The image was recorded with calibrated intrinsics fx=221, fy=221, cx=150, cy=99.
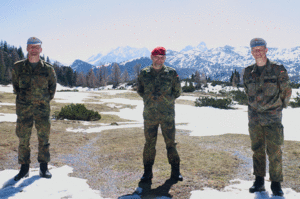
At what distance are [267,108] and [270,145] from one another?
0.52 m

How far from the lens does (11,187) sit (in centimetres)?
340

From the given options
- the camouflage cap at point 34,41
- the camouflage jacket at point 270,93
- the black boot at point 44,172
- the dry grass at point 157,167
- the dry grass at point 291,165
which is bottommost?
the dry grass at point 157,167

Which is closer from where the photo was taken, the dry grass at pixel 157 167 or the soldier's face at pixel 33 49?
the dry grass at pixel 157 167

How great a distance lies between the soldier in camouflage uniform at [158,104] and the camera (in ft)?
11.7

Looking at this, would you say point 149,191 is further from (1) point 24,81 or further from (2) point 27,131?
(1) point 24,81

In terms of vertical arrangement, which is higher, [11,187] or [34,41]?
[34,41]

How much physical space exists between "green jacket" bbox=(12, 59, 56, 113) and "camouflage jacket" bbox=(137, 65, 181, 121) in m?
1.73

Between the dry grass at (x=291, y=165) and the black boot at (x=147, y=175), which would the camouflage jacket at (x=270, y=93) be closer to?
the dry grass at (x=291, y=165)

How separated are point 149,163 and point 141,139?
3.09m

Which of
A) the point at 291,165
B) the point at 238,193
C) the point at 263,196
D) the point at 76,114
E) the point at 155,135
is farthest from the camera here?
the point at 76,114

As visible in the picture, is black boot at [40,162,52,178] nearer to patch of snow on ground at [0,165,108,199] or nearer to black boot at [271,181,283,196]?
patch of snow on ground at [0,165,108,199]

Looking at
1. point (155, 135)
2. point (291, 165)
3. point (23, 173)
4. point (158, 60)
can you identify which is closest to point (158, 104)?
point (155, 135)

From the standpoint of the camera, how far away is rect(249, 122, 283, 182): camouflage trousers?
307 cm

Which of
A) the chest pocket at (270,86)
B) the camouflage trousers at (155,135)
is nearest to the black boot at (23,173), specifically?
the camouflage trousers at (155,135)
